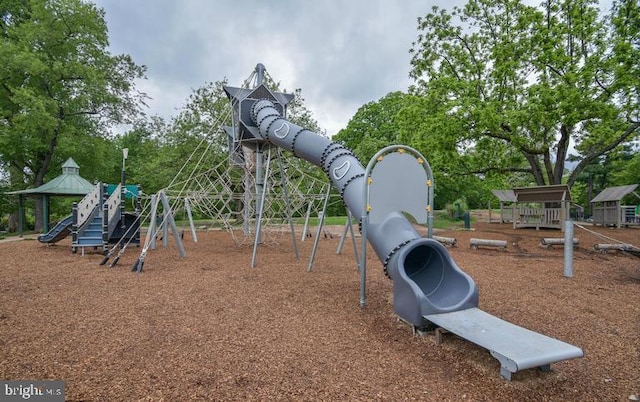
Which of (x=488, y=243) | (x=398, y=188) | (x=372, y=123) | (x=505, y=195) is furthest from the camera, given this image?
(x=372, y=123)

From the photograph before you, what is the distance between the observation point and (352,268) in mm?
8336

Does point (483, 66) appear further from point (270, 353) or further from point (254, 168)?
point (270, 353)

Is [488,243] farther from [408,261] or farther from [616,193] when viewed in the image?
[616,193]

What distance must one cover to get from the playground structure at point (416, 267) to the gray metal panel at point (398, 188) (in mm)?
14

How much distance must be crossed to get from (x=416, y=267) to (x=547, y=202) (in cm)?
1664

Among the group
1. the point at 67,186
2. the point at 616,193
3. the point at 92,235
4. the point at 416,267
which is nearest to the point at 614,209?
the point at 616,193

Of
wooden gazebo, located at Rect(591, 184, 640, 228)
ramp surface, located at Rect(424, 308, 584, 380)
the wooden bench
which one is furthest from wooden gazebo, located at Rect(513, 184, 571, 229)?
ramp surface, located at Rect(424, 308, 584, 380)

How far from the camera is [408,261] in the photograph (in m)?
5.29

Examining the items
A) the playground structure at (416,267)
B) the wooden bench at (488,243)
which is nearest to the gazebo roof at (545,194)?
the wooden bench at (488,243)

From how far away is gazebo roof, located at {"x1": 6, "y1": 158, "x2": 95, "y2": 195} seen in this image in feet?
54.9

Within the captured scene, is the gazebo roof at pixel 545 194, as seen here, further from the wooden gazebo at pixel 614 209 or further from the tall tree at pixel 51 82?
the tall tree at pixel 51 82

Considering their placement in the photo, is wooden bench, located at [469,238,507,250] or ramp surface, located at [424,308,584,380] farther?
wooden bench, located at [469,238,507,250]

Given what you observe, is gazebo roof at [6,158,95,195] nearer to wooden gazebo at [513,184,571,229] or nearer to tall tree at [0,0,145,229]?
tall tree at [0,0,145,229]

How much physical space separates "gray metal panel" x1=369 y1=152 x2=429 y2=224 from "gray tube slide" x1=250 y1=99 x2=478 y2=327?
0.15 metres
